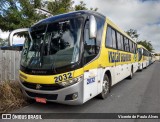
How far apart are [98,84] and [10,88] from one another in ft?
9.74

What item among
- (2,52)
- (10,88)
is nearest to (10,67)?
(2,52)

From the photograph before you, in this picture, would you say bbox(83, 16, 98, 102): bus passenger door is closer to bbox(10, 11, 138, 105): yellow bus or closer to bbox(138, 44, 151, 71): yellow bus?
bbox(10, 11, 138, 105): yellow bus

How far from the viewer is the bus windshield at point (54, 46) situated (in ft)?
Answer: 16.9

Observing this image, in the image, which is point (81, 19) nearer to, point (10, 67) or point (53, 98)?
point (53, 98)

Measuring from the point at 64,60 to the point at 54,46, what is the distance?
24.2 inches

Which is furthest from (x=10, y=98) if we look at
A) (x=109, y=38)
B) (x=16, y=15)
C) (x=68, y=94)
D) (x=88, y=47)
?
(x=16, y=15)

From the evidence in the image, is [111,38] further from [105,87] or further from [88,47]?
[88,47]

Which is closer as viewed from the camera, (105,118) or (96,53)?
(105,118)

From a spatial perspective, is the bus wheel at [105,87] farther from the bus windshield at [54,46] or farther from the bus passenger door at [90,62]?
the bus windshield at [54,46]

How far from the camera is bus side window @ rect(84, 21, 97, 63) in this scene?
542 cm

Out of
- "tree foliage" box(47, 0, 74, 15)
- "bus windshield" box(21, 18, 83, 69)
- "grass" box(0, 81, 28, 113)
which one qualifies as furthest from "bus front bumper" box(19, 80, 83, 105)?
"tree foliage" box(47, 0, 74, 15)

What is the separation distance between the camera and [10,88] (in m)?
6.42

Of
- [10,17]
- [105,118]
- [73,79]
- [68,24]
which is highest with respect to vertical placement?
[10,17]

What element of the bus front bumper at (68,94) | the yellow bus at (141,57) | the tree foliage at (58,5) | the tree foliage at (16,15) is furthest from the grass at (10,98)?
the yellow bus at (141,57)
